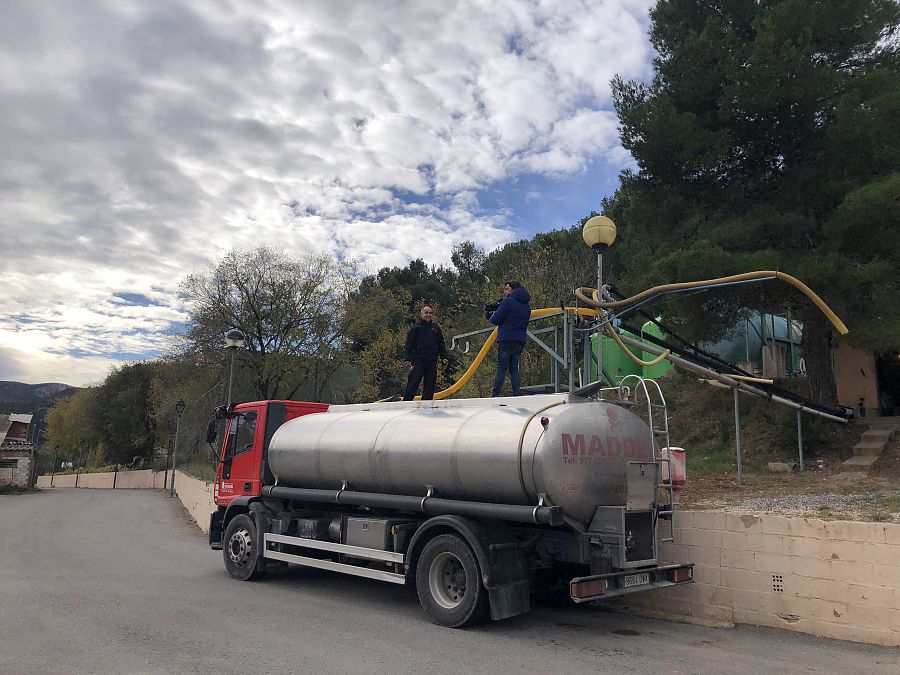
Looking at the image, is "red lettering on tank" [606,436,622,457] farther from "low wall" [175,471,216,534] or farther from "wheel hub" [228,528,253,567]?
"low wall" [175,471,216,534]

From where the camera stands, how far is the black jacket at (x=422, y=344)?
10422 mm

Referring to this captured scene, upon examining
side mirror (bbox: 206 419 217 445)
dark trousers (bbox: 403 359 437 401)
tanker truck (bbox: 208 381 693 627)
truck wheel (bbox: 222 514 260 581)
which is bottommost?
truck wheel (bbox: 222 514 260 581)

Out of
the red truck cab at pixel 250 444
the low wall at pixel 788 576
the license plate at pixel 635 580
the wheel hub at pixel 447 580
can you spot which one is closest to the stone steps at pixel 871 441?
the low wall at pixel 788 576

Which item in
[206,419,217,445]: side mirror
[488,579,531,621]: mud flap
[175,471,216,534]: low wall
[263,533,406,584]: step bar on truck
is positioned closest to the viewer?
[488,579,531,621]: mud flap

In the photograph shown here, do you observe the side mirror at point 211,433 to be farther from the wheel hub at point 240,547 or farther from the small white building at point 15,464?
the small white building at point 15,464

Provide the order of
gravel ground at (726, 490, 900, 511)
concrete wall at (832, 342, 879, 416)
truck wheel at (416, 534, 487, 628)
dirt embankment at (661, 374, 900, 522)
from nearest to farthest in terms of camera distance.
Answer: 1. truck wheel at (416, 534, 487, 628)
2. gravel ground at (726, 490, 900, 511)
3. dirt embankment at (661, 374, 900, 522)
4. concrete wall at (832, 342, 879, 416)

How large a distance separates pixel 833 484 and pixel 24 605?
1239cm

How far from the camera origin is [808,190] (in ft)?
48.9

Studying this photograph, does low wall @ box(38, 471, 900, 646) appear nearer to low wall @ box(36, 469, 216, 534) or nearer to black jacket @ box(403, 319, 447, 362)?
black jacket @ box(403, 319, 447, 362)

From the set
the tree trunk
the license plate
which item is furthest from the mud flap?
the tree trunk

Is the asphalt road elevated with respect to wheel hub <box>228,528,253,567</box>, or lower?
lower

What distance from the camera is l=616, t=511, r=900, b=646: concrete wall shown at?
6.48 metres

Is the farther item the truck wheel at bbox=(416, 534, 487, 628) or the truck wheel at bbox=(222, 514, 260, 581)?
the truck wheel at bbox=(222, 514, 260, 581)

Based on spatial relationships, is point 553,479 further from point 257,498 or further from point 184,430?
point 184,430
